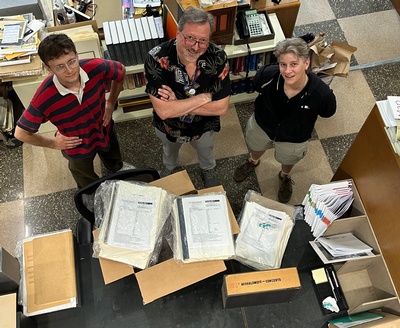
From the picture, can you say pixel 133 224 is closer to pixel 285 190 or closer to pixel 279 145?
pixel 279 145

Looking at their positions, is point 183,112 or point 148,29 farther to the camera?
point 148,29

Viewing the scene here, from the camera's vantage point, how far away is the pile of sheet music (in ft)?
6.38

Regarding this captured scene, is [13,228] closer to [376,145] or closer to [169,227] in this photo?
[169,227]

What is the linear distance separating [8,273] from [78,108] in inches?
35.6

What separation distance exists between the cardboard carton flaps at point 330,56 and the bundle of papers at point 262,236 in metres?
1.34

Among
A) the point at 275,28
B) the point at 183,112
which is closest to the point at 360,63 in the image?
the point at 275,28

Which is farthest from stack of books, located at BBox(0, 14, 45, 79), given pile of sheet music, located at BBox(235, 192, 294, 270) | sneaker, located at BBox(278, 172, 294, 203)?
sneaker, located at BBox(278, 172, 294, 203)

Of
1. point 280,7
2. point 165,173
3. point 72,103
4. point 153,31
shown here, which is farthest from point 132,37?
point 280,7

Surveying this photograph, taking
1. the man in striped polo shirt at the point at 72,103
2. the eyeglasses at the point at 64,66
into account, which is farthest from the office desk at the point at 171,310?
the eyeglasses at the point at 64,66

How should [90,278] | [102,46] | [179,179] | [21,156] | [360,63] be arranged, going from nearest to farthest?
1. [90,278]
2. [179,179]
3. [102,46]
4. [21,156]
5. [360,63]

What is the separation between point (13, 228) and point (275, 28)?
2.48m

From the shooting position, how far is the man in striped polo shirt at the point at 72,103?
191cm

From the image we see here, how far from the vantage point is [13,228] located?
294 centimetres

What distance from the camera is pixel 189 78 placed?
2074 millimetres
